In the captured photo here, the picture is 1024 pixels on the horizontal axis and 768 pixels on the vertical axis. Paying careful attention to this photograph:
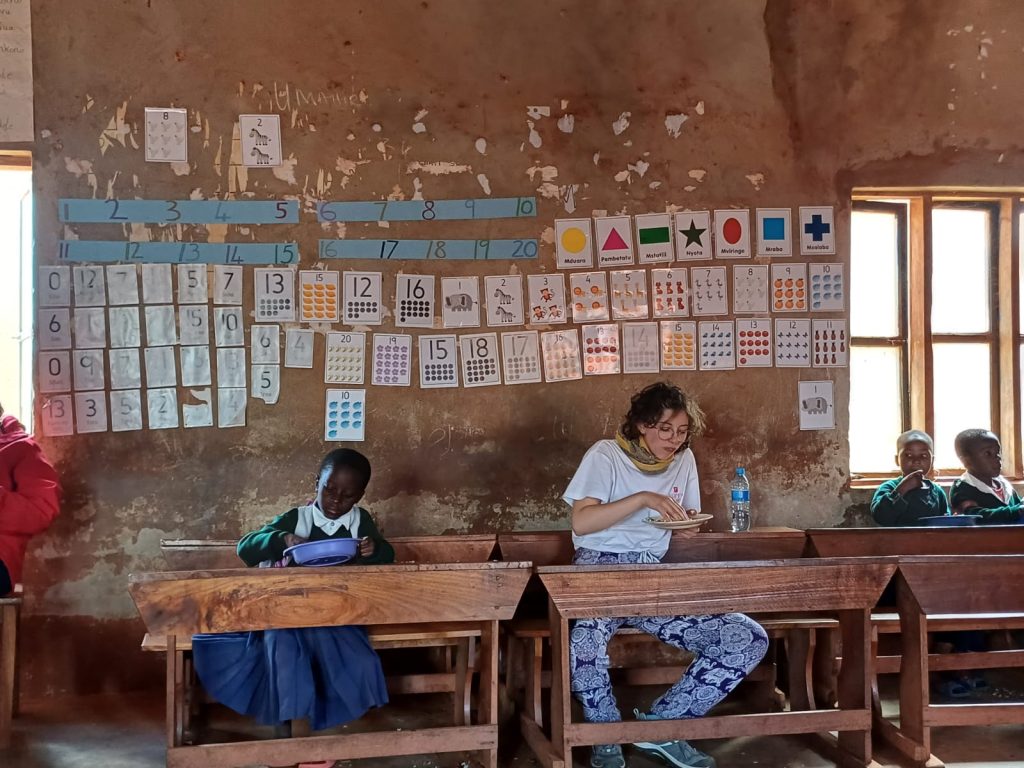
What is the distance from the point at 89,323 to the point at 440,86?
6.68ft

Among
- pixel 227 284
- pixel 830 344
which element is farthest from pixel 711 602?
pixel 227 284

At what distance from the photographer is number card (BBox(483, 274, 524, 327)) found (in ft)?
14.8

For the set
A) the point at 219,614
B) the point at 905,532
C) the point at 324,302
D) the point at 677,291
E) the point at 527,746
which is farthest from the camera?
the point at 677,291

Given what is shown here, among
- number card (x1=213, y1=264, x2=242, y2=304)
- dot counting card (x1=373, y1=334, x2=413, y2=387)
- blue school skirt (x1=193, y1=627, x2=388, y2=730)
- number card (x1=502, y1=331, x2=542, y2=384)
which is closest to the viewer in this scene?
blue school skirt (x1=193, y1=627, x2=388, y2=730)

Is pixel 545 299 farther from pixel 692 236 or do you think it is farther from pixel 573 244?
pixel 692 236

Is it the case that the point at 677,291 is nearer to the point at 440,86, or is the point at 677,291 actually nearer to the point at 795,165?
the point at 795,165

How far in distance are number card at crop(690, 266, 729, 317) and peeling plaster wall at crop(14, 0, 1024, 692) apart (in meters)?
0.35

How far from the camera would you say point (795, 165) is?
4.77 metres

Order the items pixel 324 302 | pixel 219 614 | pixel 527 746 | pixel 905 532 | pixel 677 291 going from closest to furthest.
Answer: pixel 219 614 < pixel 527 746 < pixel 905 532 < pixel 324 302 < pixel 677 291

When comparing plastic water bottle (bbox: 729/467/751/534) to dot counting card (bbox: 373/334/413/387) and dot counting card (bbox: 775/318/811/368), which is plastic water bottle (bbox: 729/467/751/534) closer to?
dot counting card (bbox: 775/318/811/368)

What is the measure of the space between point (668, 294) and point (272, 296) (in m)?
1.98

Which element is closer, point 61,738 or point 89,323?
point 61,738

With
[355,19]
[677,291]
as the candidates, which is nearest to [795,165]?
[677,291]

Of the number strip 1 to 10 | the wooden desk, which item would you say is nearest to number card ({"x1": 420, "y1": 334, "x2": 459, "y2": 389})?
the number strip 1 to 10
